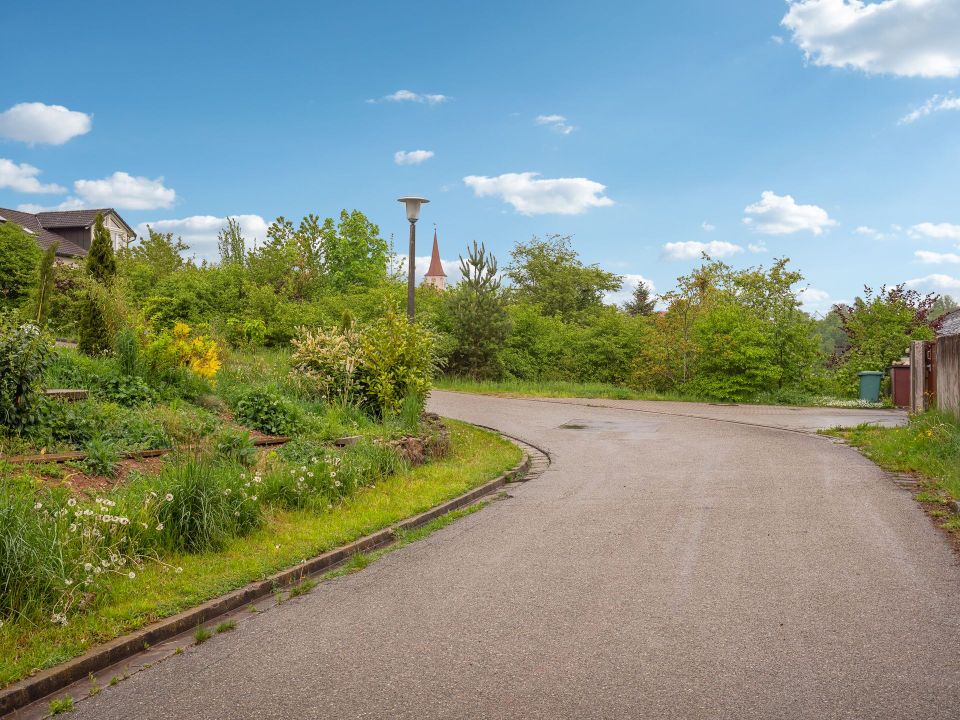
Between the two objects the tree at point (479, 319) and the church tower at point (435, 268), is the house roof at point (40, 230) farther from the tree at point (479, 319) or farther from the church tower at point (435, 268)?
the church tower at point (435, 268)

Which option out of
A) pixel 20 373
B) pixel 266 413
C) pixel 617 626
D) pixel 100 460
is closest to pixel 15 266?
pixel 266 413

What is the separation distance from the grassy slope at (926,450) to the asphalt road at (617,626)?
112cm

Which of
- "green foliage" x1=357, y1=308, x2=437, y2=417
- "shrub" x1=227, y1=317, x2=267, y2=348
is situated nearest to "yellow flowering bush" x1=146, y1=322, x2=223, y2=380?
"green foliage" x1=357, y1=308, x2=437, y2=417

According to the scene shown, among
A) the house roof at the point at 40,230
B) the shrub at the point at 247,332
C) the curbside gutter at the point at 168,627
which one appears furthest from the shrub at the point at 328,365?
the house roof at the point at 40,230

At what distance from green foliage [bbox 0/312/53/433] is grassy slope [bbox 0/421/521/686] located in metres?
2.95

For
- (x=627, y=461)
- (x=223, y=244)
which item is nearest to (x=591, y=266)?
(x=223, y=244)

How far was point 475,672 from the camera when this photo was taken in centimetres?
425

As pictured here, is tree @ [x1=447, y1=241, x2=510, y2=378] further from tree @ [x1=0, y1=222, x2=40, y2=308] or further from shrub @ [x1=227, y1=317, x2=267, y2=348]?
tree @ [x1=0, y1=222, x2=40, y2=308]

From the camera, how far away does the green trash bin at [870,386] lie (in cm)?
2423

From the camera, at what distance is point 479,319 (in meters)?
27.6

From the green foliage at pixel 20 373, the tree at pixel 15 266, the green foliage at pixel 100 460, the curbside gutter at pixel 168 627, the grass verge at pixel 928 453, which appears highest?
the tree at pixel 15 266

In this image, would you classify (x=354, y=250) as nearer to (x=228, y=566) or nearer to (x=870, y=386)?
(x=870, y=386)

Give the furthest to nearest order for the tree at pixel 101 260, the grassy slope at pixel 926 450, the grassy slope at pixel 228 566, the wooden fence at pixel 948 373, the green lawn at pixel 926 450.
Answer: the tree at pixel 101 260, the wooden fence at pixel 948 373, the grassy slope at pixel 926 450, the green lawn at pixel 926 450, the grassy slope at pixel 228 566

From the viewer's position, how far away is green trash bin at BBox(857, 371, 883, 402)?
2423cm
